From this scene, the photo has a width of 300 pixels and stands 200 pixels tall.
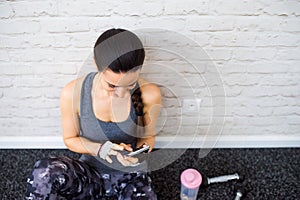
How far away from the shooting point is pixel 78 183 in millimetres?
1024

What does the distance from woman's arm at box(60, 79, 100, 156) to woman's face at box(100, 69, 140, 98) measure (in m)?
0.11

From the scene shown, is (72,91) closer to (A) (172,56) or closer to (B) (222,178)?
(A) (172,56)

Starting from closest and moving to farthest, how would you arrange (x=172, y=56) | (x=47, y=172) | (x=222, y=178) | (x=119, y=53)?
1. (x=119, y=53)
2. (x=47, y=172)
3. (x=172, y=56)
4. (x=222, y=178)

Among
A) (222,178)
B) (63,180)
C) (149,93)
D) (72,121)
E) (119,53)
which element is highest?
(119,53)

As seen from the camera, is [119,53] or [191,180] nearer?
[119,53]

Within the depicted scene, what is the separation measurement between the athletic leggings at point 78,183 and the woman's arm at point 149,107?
0.36 feet

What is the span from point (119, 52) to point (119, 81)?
8 cm

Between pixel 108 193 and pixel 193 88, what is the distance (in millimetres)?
419

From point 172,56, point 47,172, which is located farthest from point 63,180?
point 172,56

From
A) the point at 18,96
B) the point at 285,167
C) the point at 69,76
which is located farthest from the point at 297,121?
the point at 18,96

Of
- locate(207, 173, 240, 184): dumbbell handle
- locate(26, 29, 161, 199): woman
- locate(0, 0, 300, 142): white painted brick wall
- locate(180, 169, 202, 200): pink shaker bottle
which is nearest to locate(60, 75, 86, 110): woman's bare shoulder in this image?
locate(26, 29, 161, 199): woman

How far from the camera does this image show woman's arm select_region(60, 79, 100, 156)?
992 millimetres

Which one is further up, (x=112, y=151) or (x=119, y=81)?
(x=119, y=81)

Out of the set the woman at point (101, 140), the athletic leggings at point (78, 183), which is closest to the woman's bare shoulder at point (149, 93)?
the woman at point (101, 140)
